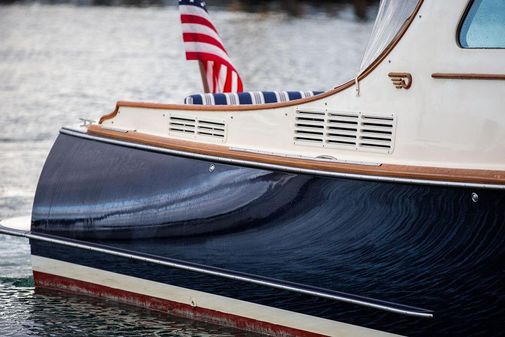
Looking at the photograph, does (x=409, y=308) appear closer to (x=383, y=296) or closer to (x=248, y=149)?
(x=383, y=296)

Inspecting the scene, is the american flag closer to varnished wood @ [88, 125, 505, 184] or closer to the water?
varnished wood @ [88, 125, 505, 184]

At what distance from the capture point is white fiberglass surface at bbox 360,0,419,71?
7.87m

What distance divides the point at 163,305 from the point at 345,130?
2.01 m

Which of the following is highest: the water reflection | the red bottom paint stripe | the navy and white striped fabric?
the navy and white striped fabric

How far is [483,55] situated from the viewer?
7277 millimetres

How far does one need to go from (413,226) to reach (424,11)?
1301 mm

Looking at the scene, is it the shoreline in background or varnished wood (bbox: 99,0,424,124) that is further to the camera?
the shoreline in background

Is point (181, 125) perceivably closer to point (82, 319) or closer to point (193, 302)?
point (193, 302)

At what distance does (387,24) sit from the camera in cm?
809

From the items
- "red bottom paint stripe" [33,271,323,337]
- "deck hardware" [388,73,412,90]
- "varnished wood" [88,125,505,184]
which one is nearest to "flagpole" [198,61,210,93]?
"varnished wood" [88,125,505,184]

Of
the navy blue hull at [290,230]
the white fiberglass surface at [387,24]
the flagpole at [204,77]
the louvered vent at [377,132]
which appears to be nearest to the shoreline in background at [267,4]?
the flagpole at [204,77]

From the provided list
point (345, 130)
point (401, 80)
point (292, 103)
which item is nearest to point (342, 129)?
point (345, 130)

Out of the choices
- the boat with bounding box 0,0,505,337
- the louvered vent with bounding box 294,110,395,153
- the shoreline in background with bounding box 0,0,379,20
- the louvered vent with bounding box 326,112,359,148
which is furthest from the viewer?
the shoreline in background with bounding box 0,0,379,20

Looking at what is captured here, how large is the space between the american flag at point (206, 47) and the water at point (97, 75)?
6.47 ft
